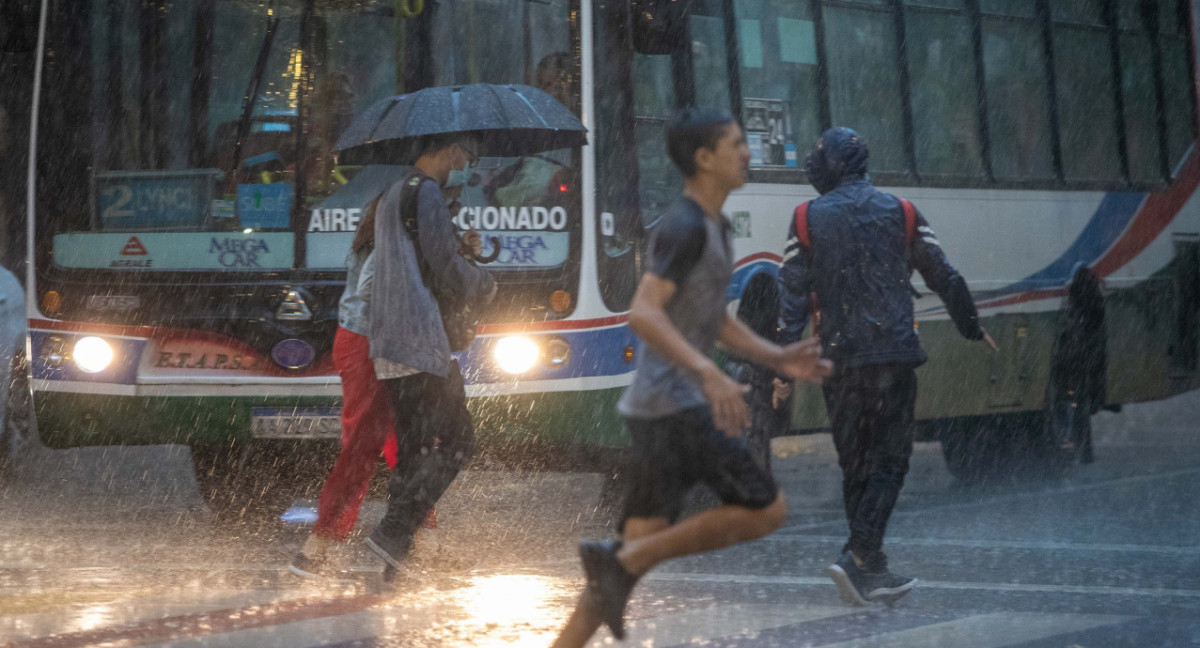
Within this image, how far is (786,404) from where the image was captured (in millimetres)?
10414

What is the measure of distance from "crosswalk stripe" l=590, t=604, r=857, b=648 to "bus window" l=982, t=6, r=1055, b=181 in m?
5.85

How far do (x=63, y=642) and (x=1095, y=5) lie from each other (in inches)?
364

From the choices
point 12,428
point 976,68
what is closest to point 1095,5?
point 976,68

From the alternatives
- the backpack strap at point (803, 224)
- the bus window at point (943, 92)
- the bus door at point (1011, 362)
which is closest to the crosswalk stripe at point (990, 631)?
the backpack strap at point (803, 224)

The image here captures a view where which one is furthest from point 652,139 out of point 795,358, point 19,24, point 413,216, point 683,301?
point 795,358

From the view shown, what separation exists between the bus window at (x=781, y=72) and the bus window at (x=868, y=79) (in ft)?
0.64

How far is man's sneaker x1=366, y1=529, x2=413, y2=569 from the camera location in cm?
714

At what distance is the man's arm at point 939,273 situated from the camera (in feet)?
23.6

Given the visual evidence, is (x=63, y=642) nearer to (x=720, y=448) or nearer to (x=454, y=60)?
(x=720, y=448)

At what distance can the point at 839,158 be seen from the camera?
7.23 metres

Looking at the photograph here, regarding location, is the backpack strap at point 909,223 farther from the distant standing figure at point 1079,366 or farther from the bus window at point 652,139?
the distant standing figure at point 1079,366

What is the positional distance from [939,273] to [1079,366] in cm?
577

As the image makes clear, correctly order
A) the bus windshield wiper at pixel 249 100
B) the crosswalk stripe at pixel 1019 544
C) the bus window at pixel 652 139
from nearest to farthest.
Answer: the crosswalk stripe at pixel 1019 544
the bus windshield wiper at pixel 249 100
the bus window at pixel 652 139

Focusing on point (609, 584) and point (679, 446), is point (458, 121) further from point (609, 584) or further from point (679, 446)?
point (609, 584)
